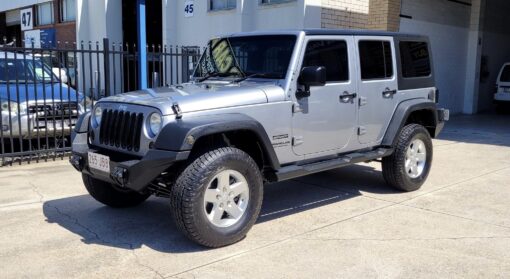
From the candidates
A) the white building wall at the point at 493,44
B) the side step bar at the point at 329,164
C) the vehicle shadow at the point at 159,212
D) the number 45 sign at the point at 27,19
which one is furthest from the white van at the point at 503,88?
the number 45 sign at the point at 27,19

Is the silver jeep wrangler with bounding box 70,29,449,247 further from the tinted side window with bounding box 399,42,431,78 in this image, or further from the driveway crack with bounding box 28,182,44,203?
the driveway crack with bounding box 28,182,44,203

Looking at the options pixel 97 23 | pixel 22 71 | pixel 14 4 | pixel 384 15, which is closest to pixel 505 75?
pixel 384 15

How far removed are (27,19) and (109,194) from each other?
23388mm

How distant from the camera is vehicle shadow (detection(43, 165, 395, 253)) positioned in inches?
186

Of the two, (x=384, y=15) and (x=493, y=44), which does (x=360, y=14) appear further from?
(x=493, y=44)

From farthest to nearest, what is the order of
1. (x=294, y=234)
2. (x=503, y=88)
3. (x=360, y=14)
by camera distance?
1. (x=503, y=88)
2. (x=360, y=14)
3. (x=294, y=234)

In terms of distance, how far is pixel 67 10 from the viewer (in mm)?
22375

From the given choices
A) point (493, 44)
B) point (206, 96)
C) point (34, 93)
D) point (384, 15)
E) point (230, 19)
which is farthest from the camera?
point (493, 44)

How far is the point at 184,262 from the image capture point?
165 inches

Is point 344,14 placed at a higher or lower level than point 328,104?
higher

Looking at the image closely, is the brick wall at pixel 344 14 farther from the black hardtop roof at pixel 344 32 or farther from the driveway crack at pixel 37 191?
the driveway crack at pixel 37 191

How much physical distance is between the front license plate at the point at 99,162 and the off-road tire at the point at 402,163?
Result: 11.3ft

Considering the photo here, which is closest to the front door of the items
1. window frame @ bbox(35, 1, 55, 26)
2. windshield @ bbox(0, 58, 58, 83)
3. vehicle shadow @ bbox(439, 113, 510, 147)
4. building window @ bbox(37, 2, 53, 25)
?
windshield @ bbox(0, 58, 58, 83)

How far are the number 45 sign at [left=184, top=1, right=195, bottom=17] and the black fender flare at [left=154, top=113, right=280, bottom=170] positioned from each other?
12160 mm
